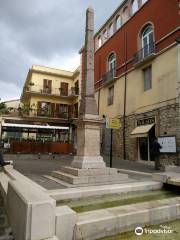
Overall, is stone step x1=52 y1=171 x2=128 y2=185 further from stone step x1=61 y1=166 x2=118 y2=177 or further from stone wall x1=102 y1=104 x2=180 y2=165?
stone wall x1=102 y1=104 x2=180 y2=165

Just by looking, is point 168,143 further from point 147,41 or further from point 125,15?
point 125,15

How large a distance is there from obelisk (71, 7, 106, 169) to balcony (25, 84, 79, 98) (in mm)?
21522

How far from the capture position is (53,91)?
30.6m

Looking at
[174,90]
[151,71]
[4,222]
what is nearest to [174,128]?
[174,90]

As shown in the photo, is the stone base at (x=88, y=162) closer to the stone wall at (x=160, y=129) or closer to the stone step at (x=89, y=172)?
the stone step at (x=89, y=172)

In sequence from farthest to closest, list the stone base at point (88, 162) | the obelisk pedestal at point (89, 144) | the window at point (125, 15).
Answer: the window at point (125, 15)
the obelisk pedestal at point (89, 144)
the stone base at point (88, 162)

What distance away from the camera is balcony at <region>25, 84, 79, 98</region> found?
2924cm

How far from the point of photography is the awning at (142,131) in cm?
1457

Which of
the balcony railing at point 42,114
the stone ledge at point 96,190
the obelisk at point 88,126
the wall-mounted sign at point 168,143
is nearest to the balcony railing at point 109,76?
the wall-mounted sign at point 168,143

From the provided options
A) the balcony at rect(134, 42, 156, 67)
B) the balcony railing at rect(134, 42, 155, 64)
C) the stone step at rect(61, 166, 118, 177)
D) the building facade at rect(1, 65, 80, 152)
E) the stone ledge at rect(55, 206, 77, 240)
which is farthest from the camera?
the building facade at rect(1, 65, 80, 152)

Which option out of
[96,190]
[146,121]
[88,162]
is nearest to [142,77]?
[146,121]

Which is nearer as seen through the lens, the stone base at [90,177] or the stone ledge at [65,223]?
the stone ledge at [65,223]

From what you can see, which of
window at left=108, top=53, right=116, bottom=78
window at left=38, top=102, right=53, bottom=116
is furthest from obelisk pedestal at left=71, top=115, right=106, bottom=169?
window at left=38, top=102, right=53, bottom=116

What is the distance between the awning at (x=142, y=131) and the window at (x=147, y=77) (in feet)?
9.28
